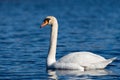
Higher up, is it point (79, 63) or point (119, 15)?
point (119, 15)

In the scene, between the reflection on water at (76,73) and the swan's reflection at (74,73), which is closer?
the reflection on water at (76,73)

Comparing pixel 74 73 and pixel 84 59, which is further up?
pixel 84 59

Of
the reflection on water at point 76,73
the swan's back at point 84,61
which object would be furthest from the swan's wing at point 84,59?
the reflection on water at point 76,73

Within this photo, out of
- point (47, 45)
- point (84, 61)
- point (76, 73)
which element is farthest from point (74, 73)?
point (47, 45)

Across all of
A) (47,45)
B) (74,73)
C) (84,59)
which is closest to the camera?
(74,73)

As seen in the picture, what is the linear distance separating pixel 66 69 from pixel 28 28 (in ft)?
46.4

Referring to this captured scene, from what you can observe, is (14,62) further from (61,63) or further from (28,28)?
(28,28)

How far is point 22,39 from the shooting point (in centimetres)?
2556

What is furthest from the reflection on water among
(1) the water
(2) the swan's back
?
(2) the swan's back

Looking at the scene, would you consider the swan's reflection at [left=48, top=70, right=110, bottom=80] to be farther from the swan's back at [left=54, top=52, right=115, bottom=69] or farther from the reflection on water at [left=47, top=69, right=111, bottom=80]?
the swan's back at [left=54, top=52, right=115, bottom=69]

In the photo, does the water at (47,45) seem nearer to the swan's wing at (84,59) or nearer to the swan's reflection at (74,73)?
the swan's reflection at (74,73)

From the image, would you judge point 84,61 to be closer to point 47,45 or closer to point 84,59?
point 84,59

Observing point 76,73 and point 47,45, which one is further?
point 47,45

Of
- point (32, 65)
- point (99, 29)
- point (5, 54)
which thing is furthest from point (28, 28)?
point (32, 65)
